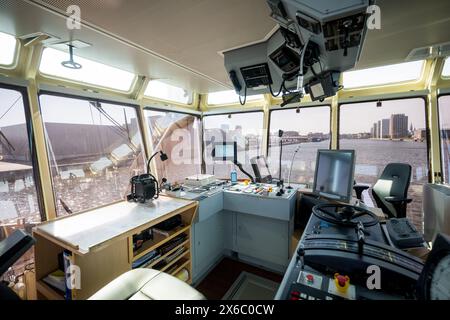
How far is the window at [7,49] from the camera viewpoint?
1709mm

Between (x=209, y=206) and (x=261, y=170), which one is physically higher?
(x=261, y=170)

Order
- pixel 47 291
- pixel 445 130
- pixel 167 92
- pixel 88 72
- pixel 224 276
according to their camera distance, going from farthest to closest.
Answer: pixel 167 92
pixel 445 130
pixel 224 276
pixel 88 72
pixel 47 291

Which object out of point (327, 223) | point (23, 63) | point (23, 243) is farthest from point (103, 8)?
point (327, 223)

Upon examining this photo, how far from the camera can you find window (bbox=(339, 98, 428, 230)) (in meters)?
2.60

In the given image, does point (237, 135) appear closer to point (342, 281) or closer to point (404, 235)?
point (404, 235)

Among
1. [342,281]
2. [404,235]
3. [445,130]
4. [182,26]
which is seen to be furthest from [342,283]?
[445,130]

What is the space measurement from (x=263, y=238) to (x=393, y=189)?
1.77 m

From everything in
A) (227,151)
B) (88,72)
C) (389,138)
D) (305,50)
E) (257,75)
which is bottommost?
(227,151)

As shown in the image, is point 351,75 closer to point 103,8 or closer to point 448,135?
point 448,135

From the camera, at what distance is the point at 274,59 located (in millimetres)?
1701

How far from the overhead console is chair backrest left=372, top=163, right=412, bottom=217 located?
5.39ft

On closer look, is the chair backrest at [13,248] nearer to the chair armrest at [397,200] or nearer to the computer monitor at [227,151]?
the computer monitor at [227,151]

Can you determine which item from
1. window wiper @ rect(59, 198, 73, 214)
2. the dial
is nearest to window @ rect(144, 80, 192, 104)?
window wiper @ rect(59, 198, 73, 214)

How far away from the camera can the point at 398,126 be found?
2.69 m
